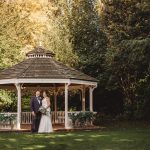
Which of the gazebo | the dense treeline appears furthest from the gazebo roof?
the dense treeline

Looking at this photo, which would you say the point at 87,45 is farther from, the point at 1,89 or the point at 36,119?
the point at 36,119

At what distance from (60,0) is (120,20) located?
455 inches

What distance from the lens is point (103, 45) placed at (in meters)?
41.2

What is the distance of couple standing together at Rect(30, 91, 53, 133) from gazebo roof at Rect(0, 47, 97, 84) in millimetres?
3643

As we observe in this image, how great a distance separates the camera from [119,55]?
34.3 metres

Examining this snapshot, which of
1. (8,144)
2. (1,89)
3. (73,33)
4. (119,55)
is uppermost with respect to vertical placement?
(73,33)

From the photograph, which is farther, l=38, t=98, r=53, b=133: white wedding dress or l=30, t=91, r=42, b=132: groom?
l=38, t=98, r=53, b=133: white wedding dress

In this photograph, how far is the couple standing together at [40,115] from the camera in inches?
997

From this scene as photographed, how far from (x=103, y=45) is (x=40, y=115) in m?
16.6

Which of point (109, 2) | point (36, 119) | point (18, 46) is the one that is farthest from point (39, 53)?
point (109, 2)

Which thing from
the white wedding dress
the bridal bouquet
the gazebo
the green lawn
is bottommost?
the green lawn

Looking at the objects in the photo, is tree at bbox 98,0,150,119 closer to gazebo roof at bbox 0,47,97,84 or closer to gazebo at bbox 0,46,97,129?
gazebo at bbox 0,46,97,129

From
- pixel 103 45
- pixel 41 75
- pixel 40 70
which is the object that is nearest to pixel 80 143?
pixel 41 75

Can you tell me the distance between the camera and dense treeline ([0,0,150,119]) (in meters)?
36.3
